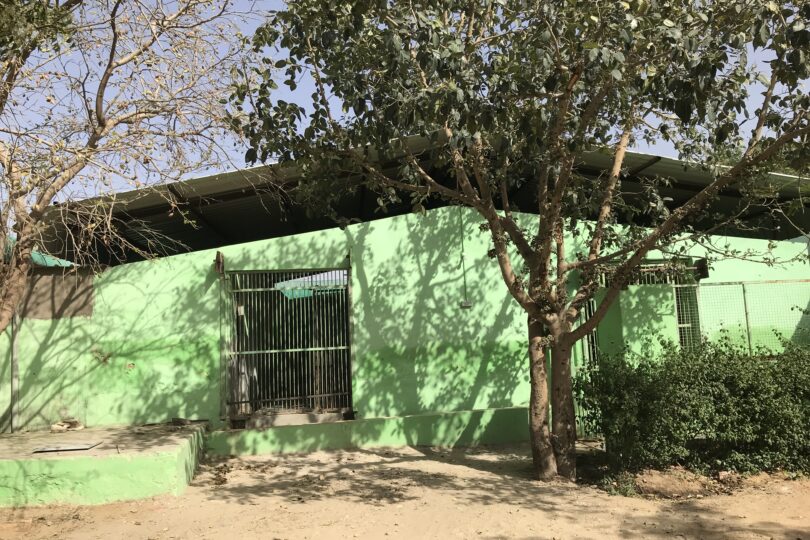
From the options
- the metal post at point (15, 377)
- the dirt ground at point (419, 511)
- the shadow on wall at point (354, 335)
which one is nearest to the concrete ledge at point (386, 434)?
the shadow on wall at point (354, 335)

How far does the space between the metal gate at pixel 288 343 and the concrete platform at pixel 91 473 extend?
6.04 feet

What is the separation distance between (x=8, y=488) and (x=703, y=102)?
748cm

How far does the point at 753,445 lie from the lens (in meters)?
6.66

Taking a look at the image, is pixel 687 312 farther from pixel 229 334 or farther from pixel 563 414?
pixel 229 334

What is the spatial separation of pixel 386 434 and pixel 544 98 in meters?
5.04

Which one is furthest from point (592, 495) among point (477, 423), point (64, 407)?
point (64, 407)

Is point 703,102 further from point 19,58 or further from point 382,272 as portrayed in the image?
point 19,58

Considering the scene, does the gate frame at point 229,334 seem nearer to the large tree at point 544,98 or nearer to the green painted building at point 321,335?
the green painted building at point 321,335

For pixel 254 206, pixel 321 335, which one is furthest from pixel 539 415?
pixel 254 206

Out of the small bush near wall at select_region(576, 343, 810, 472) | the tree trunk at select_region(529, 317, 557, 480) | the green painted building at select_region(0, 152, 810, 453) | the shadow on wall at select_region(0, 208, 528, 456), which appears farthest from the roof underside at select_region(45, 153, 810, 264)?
Result: the tree trunk at select_region(529, 317, 557, 480)

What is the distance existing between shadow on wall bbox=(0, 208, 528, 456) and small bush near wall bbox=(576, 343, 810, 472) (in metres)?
2.82

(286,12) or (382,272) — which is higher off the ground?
(286,12)

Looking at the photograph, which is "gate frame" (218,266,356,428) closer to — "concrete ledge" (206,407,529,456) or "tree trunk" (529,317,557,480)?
"concrete ledge" (206,407,529,456)

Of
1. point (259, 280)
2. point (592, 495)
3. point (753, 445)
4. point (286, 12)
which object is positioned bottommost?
point (592, 495)
